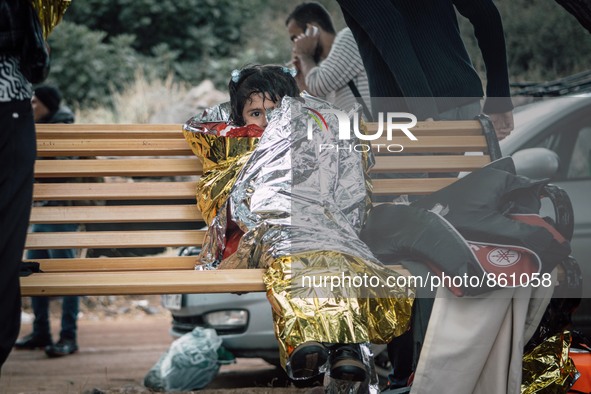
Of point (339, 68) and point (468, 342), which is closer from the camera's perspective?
point (468, 342)

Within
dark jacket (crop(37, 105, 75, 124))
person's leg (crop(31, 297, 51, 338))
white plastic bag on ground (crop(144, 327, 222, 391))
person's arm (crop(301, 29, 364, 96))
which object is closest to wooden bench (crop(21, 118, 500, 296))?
person's arm (crop(301, 29, 364, 96))

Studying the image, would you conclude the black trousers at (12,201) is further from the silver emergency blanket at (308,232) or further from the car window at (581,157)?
the car window at (581,157)

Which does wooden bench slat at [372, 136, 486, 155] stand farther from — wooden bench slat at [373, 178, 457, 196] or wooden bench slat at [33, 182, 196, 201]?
wooden bench slat at [33, 182, 196, 201]

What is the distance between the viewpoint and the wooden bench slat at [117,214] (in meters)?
3.91

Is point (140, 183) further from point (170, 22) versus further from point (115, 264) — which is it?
point (170, 22)

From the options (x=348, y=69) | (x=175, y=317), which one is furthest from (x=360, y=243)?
(x=175, y=317)

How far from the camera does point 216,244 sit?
3582 mm

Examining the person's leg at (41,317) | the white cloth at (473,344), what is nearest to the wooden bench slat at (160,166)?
the white cloth at (473,344)

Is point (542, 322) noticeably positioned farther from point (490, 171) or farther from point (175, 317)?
point (175, 317)

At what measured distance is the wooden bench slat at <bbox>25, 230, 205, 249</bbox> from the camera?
12.5 feet

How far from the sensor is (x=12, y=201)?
2590 millimetres

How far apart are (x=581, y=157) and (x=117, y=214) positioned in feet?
10.1

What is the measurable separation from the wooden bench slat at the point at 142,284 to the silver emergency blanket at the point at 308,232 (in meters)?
0.10

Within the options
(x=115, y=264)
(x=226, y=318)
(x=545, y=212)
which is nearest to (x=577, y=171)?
(x=545, y=212)
